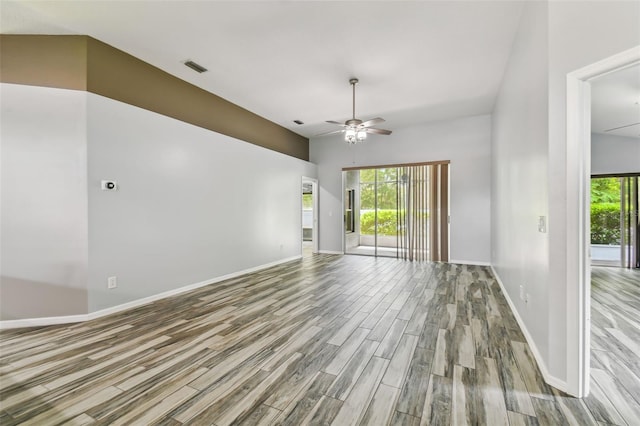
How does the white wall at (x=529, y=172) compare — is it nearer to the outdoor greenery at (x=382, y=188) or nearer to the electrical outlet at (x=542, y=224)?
the electrical outlet at (x=542, y=224)

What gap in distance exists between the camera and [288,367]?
86.8 inches

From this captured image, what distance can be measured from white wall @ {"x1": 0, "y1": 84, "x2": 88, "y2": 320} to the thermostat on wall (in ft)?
0.59

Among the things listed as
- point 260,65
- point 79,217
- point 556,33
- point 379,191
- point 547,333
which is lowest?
point 547,333

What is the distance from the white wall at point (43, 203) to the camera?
2.96 metres

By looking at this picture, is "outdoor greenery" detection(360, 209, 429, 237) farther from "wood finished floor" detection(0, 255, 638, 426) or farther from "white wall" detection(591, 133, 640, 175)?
"wood finished floor" detection(0, 255, 638, 426)

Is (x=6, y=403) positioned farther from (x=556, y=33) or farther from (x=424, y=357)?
(x=556, y=33)

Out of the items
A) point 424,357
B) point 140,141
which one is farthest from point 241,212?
point 424,357

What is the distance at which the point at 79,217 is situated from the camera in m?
3.12

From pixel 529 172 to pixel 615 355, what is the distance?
5.62 ft

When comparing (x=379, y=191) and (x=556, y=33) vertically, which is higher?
(x=556, y=33)

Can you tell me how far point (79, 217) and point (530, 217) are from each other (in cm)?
475

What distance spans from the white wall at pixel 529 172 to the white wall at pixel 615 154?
3448mm

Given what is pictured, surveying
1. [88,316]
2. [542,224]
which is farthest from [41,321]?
[542,224]

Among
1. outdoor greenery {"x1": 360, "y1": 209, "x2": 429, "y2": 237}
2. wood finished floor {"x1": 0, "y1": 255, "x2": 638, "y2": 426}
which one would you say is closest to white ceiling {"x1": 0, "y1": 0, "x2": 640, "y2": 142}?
wood finished floor {"x1": 0, "y1": 255, "x2": 638, "y2": 426}
